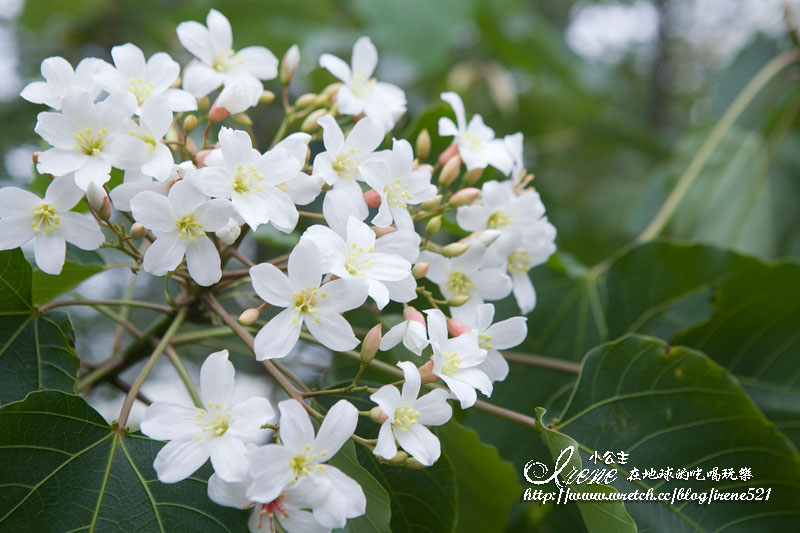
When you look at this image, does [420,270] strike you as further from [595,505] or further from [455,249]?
[595,505]

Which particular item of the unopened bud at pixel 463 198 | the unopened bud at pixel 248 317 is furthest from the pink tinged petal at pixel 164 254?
the unopened bud at pixel 463 198

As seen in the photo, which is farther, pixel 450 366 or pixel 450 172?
pixel 450 172

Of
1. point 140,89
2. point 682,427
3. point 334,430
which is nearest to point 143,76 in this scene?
point 140,89

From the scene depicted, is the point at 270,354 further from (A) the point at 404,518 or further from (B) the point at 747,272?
(B) the point at 747,272

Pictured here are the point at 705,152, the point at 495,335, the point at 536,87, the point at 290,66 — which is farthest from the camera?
the point at 536,87

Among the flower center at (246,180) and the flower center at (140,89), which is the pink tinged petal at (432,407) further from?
the flower center at (140,89)

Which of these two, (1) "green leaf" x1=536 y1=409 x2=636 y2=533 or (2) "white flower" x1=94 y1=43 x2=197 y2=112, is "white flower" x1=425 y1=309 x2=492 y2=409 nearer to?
(1) "green leaf" x1=536 y1=409 x2=636 y2=533

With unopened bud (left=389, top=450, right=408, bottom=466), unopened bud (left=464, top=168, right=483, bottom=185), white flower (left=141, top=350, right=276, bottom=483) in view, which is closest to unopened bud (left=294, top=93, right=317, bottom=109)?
unopened bud (left=464, top=168, right=483, bottom=185)

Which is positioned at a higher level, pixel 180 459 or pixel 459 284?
pixel 459 284
